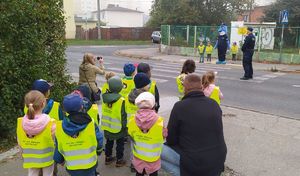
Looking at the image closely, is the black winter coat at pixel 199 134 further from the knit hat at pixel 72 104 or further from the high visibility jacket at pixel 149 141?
the knit hat at pixel 72 104

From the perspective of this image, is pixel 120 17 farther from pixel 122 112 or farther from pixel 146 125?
pixel 146 125

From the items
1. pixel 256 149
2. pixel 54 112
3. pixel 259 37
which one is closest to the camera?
pixel 54 112

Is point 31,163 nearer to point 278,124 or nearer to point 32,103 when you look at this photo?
point 32,103

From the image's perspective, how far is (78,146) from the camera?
3910 mm

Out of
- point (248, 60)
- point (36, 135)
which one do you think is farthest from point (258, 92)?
point (36, 135)

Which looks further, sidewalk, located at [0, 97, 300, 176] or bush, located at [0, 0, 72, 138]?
bush, located at [0, 0, 72, 138]

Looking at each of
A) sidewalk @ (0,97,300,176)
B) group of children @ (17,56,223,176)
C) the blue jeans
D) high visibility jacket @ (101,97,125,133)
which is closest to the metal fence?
sidewalk @ (0,97,300,176)

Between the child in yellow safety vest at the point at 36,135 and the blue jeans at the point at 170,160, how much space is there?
1338 millimetres

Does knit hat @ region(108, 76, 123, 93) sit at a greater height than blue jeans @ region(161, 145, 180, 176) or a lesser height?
greater

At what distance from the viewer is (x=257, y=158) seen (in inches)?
223

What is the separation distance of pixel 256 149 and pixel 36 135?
3727 millimetres

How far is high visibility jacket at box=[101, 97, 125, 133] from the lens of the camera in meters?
4.96

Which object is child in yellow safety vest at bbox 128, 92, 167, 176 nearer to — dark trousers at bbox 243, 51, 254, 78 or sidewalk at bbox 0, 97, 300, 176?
sidewalk at bbox 0, 97, 300, 176

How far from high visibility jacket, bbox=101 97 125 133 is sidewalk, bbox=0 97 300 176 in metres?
0.61
